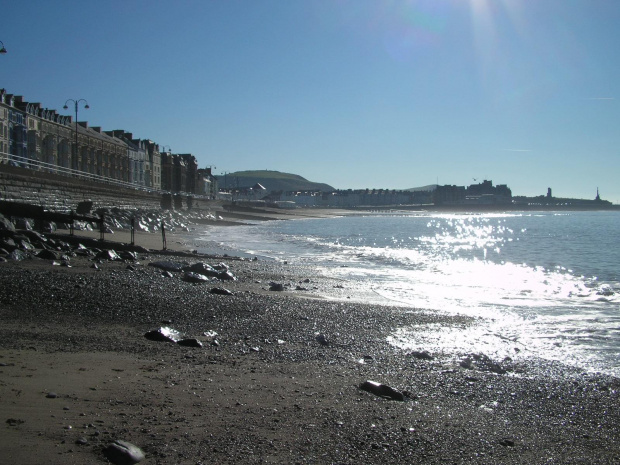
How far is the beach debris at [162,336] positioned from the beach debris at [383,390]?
9.36 ft

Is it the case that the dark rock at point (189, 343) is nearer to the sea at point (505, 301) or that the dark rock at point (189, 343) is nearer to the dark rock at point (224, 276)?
the sea at point (505, 301)

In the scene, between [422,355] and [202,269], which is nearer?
[422,355]

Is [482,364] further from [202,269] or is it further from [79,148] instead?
[79,148]

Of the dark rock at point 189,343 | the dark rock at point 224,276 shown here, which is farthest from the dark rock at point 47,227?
the dark rock at point 189,343

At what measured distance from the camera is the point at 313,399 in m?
5.77

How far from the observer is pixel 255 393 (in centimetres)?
578

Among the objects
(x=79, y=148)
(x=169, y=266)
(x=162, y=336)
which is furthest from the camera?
(x=79, y=148)

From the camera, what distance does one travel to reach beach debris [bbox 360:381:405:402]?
602 centimetres

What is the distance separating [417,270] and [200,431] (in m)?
19.7

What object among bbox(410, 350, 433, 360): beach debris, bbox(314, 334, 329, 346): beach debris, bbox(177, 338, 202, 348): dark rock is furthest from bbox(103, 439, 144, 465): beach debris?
bbox(410, 350, 433, 360): beach debris

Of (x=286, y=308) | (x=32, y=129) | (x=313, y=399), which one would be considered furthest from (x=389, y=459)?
(x=32, y=129)

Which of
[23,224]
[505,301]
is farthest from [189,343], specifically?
[23,224]

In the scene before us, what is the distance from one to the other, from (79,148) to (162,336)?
273 ft

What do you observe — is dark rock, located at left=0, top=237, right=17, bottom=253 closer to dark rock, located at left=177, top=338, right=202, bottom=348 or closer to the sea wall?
dark rock, located at left=177, top=338, right=202, bottom=348
